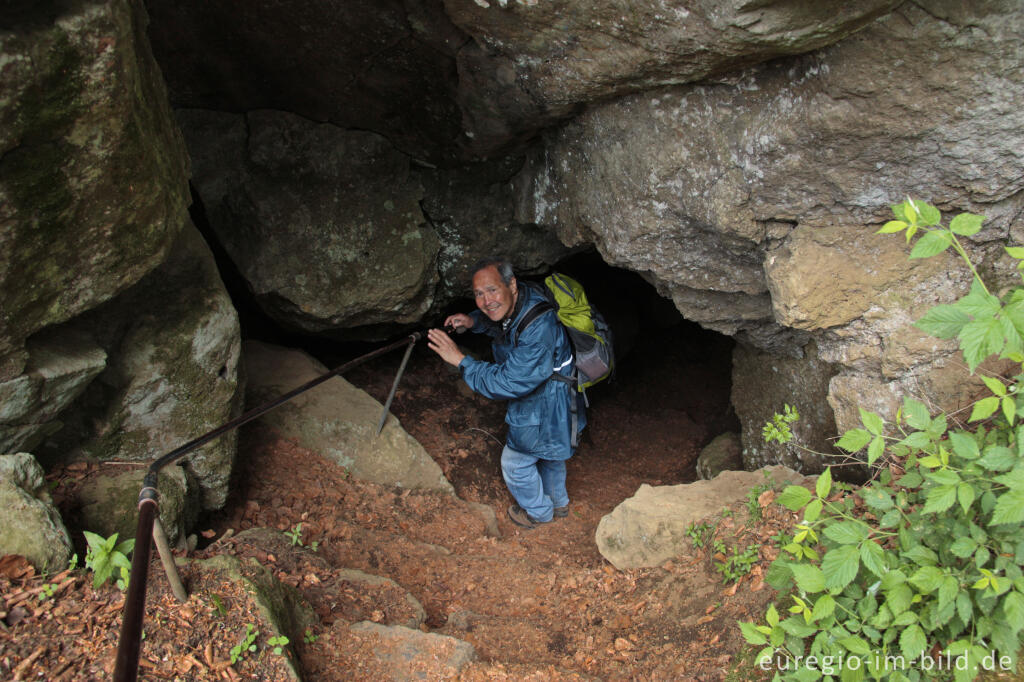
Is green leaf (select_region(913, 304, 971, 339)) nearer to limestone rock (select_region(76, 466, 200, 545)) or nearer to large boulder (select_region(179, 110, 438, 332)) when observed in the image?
limestone rock (select_region(76, 466, 200, 545))

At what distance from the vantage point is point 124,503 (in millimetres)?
3195

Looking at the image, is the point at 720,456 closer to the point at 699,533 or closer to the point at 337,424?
the point at 699,533

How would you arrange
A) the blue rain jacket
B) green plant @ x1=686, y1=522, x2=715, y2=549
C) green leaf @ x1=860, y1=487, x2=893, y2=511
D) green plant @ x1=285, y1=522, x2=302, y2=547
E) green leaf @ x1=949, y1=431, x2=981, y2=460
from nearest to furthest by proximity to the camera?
1. green leaf @ x1=949, y1=431, x2=981, y2=460
2. green leaf @ x1=860, y1=487, x2=893, y2=511
3. green plant @ x1=686, y1=522, x2=715, y2=549
4. green plant @ x1=285, y1=522, x2=302, y2=547
5. the blue rain jacket

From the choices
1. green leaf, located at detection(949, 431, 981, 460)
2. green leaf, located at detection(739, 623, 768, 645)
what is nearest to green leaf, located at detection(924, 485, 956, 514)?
green leaf, located at detection(949, 431, 981, 460)

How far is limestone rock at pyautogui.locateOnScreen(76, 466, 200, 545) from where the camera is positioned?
3.08 meters

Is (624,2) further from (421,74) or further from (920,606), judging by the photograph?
(920,606)

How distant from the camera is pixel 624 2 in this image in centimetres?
285

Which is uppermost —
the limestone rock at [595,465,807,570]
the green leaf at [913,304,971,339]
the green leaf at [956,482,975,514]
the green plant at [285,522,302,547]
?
the green leaf at [913,304,971,339]

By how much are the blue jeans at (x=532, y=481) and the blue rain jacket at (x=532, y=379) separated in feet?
0.32

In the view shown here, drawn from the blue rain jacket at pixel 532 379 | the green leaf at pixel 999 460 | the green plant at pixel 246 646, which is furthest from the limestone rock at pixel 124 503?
the green leaf at pixel 999 460

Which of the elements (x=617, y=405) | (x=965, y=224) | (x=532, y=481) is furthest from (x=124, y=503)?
(x=617, y=405)

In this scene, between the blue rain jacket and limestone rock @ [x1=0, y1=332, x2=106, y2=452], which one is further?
the blue rain jacket

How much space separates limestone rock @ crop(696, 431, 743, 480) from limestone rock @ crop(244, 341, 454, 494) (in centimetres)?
208

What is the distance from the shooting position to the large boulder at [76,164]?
2.26 meters
